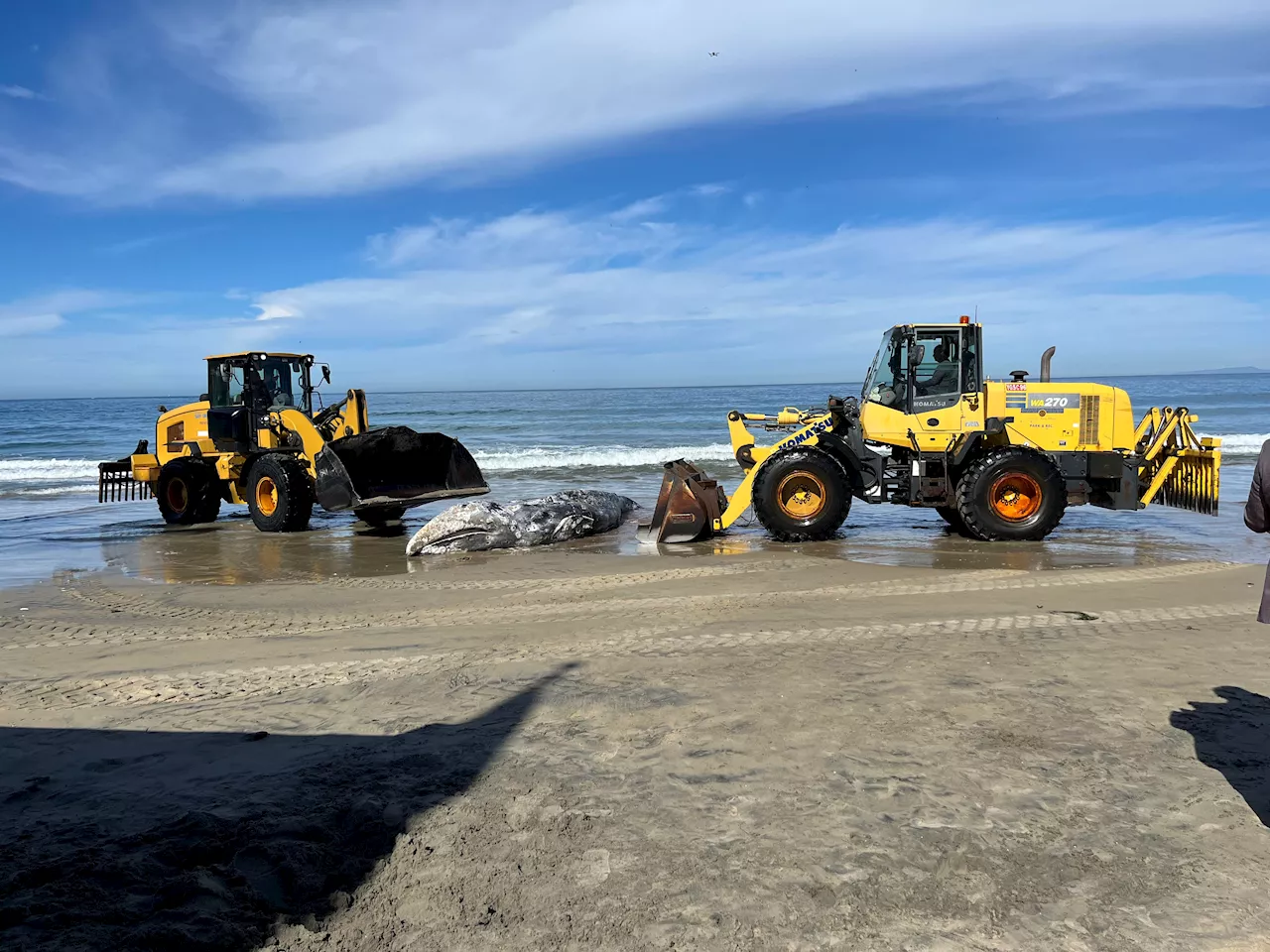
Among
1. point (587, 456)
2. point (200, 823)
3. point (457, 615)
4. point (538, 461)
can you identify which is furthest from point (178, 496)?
point (587, 456)

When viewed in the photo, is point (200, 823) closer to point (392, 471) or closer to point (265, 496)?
point (392, 471)

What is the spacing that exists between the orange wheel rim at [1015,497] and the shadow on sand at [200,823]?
7.05 m

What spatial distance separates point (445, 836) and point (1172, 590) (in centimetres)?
623

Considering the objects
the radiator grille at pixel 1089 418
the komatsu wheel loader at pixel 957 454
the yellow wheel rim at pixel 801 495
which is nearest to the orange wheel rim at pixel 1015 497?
the komatsu wheel loader at pixel 957 454

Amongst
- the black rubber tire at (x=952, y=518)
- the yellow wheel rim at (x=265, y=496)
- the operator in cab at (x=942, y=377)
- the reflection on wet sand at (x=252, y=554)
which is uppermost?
the operator in cab at (x=942, y=377)

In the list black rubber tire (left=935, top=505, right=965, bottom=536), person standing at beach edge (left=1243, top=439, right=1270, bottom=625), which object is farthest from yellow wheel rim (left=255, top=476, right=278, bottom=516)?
person standing at beach edge (left=1243, top=439, right=1270, bottom=625)

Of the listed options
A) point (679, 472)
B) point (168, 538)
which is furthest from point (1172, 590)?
point (168, 538)

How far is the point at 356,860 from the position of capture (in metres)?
2.96

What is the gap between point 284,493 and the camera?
1134 cm

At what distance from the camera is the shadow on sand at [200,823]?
259cm

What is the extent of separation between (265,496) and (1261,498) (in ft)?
36.5

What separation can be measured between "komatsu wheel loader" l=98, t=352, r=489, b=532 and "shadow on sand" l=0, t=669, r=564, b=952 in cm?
699

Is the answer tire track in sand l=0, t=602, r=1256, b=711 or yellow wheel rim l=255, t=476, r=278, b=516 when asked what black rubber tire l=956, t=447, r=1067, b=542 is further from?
yellow wheel rim l=255, t=476, r=278, b=516

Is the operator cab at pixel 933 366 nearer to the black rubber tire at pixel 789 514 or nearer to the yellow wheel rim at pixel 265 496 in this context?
the black rubber tire at pixel 789 514
